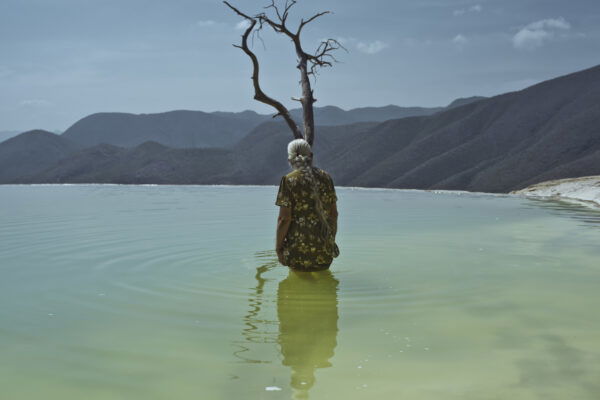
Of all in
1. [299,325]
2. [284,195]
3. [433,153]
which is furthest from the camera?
[433,153]

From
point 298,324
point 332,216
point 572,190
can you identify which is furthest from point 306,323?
point 572,190

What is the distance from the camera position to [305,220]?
702cm

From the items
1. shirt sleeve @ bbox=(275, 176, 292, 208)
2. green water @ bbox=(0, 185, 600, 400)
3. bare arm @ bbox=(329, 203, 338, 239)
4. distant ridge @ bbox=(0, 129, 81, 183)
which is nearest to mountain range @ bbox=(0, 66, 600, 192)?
distant ridge @ bbox=(0, 129, 81, 183)

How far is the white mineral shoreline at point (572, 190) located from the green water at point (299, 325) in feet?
79.4

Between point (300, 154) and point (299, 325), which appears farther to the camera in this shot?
point (300, 154)


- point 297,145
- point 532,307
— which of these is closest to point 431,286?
point 532,307

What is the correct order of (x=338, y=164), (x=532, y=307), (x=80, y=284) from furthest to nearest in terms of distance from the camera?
(x=338, y=164)
(x=80, y=284)
(x=532, y=307)

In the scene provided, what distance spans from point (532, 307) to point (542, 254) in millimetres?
4670

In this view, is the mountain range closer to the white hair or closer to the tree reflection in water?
the tree reflection in water

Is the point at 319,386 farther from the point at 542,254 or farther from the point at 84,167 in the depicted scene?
the point at 84,167

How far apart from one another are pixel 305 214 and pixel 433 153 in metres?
72.7

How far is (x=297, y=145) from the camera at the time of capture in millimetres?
6840

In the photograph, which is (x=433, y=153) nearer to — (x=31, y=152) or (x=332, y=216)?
(x=332, y=216)

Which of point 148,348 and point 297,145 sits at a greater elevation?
point 297,145
